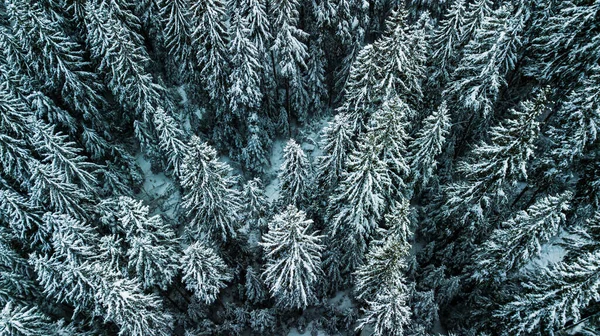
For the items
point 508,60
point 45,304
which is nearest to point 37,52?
point 45,304

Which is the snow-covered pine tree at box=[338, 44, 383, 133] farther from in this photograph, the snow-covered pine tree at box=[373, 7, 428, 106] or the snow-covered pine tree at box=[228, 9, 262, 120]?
the snow-covered pine tree at box=[228, 9, 262, 120]

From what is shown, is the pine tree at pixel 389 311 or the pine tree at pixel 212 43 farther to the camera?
the pine tree at pixel 212 43

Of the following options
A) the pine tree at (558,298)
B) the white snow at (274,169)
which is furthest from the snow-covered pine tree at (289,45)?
the pine tree at (558,298)

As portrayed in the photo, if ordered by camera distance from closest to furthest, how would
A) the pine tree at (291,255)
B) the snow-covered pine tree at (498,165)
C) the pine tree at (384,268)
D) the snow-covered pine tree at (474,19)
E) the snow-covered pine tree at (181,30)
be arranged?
the pine tree at (384,268)
the snow-covered pine tree at (498,165)
the pine tree at (291,255)
the snow-covered pine tree at (474,19)
the snow-covered pine tree at (181,30)

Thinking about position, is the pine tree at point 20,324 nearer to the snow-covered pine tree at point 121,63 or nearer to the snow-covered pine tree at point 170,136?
the snow-covered pine tree at point 170,136

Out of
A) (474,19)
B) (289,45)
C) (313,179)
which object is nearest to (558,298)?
(313,179)

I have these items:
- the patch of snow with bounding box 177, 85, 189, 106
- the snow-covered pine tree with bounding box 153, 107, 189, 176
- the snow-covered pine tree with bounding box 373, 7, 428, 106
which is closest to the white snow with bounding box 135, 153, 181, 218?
the patch of snow with bounding box 177, 85, 189, 106

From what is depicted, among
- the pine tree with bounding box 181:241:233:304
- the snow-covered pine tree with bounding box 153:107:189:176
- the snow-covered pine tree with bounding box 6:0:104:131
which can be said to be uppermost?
the snow-covered pine tree with bounding box 6:0:104:131
